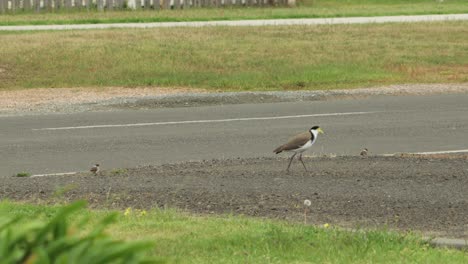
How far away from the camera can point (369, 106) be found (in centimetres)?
1855

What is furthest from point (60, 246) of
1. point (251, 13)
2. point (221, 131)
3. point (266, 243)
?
point (251, 13)

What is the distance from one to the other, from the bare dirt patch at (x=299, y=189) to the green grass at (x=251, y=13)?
67.5 ft

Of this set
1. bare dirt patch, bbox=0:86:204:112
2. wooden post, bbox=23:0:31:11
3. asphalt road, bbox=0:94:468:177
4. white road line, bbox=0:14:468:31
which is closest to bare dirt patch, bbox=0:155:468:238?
asphalt road, bbox=0:94:468:177

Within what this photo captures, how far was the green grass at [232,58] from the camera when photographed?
22.2 metres

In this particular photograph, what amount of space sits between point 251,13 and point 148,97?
1671 cm

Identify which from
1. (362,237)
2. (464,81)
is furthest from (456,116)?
(362,237)

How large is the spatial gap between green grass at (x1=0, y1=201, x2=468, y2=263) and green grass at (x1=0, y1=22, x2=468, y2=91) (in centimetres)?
1334

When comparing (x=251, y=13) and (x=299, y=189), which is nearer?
(x=299, y=189)

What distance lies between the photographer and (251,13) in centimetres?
3581

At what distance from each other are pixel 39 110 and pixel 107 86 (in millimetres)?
3273

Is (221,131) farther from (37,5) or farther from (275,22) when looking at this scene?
(37,5)

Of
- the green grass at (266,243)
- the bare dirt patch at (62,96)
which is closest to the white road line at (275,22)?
the bare dirt patch at (62,96)

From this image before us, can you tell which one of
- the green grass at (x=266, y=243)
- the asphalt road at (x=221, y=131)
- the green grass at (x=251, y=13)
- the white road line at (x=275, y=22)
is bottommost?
the green grass at (x=251, y=13)

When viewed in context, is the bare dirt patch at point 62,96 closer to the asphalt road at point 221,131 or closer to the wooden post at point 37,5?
the asphalt road at point 221,131
